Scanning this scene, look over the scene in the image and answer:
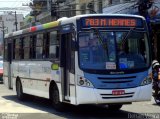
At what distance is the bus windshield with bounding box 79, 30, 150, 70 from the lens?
40.1ft

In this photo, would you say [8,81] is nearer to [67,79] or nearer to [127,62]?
[67,79]

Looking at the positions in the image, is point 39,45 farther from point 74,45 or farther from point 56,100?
point 74,45

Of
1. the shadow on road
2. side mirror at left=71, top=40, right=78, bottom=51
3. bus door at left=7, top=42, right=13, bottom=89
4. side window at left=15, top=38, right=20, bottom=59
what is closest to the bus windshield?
side mirror at left=71, top=40, right=78, bottom=51

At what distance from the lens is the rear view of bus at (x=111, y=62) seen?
39.6 ft

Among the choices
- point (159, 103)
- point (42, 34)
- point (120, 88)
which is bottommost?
point (159, 103)

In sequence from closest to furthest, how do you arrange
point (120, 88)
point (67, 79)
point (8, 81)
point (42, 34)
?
point (120, 88), point (67, 79), point (42, 34), point (8, 81)

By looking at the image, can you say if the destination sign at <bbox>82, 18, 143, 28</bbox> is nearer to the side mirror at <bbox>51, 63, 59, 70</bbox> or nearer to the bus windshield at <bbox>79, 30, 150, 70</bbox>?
the bus windshield at <bbox>79, 30, 150, 70</bbox>

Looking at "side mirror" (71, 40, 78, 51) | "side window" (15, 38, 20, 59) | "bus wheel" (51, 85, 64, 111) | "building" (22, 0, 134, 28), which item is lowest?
"bus wheel" (51, 85, 64, 111)

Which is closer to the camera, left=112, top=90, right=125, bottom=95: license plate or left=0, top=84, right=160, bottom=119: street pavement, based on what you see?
left=112, top=90, right=125, bottom=95: license plate

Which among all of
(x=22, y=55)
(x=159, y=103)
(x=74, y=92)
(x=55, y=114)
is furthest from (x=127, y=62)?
(x=22, y=55)

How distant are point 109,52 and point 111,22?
2.96 feet

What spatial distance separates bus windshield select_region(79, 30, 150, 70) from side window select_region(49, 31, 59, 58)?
1.72 m

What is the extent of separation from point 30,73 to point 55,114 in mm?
3786

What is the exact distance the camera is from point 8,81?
799 inches
